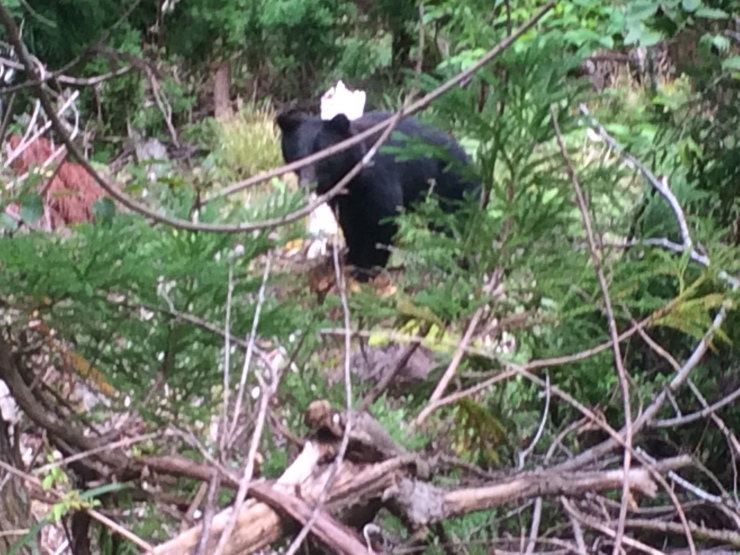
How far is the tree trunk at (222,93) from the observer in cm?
417

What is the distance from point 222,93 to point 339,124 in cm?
Result: 219

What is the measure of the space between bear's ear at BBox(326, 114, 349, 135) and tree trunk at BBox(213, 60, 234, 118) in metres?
2.00

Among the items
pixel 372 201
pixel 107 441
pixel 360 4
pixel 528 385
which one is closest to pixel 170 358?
pixel 107 441

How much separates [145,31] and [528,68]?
1.77 meters

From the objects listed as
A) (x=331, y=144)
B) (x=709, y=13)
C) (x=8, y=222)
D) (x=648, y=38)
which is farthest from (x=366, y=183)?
(x=8, y=222)

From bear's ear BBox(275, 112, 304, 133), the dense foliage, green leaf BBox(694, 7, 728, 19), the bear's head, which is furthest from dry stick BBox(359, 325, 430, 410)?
bear's ear BBox(275, 112, 304, 133)

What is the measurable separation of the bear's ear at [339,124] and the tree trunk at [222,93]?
2.00 m

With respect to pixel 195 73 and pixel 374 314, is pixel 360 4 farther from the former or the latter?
pixel 374 314

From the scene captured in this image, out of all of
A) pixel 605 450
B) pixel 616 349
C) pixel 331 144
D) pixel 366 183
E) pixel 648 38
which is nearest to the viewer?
pixel 616 349

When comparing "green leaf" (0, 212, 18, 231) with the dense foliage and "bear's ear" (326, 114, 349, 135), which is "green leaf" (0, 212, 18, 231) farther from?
"bear's ear" (326, 114, 349, 135)

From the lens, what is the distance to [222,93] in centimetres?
425

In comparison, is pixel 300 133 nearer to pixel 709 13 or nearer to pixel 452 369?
pixel 709 13

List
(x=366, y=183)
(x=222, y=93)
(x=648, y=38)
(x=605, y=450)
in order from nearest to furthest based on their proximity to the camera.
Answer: (x=605, y=450) → (x=648, y=38) → (x=366, y=183) → (x=222, y=93)

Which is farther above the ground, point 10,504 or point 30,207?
point 30,207
